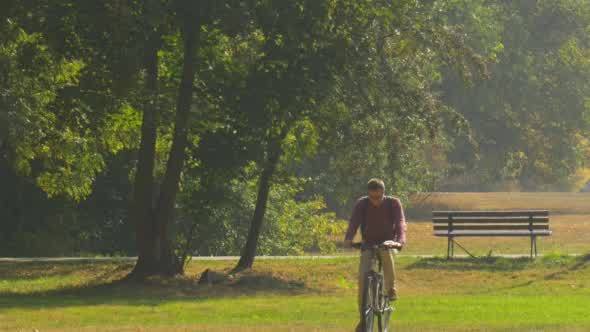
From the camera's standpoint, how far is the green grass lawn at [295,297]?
1517 centimetres

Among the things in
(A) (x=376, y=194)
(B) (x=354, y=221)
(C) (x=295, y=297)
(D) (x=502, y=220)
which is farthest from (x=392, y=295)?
(D) (x=502, y=220)

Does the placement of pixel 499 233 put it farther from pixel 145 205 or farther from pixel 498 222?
pixel 145 205

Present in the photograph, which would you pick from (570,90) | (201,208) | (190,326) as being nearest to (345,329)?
(190,326)

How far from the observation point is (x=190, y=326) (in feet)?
48.7

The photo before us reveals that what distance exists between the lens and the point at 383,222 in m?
12.9

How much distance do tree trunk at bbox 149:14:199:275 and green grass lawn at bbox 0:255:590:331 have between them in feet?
2.09

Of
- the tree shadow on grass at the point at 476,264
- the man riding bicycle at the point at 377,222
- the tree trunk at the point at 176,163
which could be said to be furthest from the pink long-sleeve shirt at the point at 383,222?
the tree shadow on grass at the point at 476,264

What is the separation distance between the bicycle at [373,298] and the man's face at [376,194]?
469 mm

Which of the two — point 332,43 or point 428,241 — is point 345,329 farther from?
point 428,241

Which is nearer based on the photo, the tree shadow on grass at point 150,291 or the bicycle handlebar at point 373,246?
the bicycle handlebar at point 373,246

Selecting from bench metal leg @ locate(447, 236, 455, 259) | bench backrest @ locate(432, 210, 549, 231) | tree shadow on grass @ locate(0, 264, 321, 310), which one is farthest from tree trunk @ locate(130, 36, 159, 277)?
bench backrest @ locate(432, 210, 549, 231)

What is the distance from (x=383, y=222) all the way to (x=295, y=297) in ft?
25.7

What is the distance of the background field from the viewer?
15.2 metres

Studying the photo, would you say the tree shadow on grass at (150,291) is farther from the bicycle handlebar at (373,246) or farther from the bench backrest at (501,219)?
the bicycle handlebar at (373,246)
